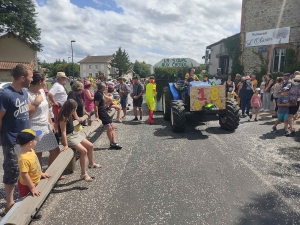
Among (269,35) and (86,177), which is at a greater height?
(269,35)

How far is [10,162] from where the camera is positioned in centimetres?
269

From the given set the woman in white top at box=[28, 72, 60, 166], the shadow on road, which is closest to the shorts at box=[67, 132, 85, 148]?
the woman in white top at box=[28, 72, 60, 166]

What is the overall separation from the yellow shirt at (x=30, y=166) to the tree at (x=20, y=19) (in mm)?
29310

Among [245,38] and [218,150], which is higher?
[245,38]

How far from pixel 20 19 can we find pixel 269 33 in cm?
2670

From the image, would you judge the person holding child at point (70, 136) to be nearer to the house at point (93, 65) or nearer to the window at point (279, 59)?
the window at point (279, 59)

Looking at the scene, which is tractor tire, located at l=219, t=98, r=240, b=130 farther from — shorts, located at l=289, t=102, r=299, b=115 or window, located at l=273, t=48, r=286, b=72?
window, located at l=273, t=48, r=286, b=72

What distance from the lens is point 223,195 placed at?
3264mm

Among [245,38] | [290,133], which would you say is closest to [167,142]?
A: [290,133]

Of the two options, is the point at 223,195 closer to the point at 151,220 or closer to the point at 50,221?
the point at 151,220

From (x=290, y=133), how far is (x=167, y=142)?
3.51 m

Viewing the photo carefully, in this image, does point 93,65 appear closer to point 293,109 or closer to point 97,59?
point 97,59

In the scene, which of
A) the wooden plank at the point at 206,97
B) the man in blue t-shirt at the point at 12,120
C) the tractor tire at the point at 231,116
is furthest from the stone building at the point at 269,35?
the man in blue t-shirt at the point at 12,120

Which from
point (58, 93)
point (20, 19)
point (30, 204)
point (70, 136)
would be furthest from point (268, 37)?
point (20, 19)
